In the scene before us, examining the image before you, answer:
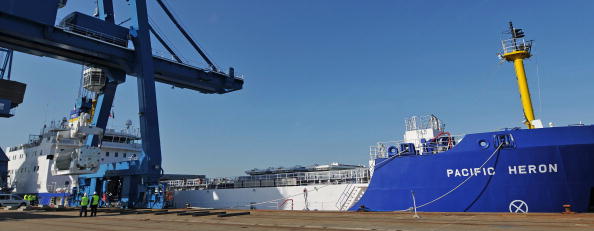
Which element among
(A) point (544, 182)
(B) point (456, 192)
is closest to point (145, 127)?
(B) point (456, 192)

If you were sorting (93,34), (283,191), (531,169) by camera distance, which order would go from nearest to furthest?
1. (531,169)
2. (283,191)
3. (93,34)

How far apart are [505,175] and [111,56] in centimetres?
2035

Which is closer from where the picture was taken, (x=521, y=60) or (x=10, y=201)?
(x=521, y=60)

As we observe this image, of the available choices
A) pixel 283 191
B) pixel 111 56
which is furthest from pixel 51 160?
pixel 283 191

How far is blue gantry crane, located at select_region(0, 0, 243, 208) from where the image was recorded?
61.9ft

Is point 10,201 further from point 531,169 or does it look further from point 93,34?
point 531,169

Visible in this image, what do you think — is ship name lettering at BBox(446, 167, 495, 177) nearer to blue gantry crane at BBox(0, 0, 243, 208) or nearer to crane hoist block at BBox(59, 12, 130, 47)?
blue gantry crane at BBox(0, 0, 243, 208)

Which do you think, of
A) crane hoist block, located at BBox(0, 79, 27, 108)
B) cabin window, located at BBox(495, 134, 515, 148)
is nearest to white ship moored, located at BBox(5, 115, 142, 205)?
crane hoist block, located at BBox(0, 79, 27, 108)

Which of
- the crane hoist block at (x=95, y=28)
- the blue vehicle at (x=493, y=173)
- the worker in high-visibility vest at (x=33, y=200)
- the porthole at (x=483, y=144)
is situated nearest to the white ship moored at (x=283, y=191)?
the blue vehicle at (x=493, y=173)

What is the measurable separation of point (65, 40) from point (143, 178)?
826 cm

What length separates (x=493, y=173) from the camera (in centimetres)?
1193

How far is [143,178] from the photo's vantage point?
2103cm

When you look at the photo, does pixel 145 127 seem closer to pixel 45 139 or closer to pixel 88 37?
pixel 88 37

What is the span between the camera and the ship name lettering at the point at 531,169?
11227 mm
